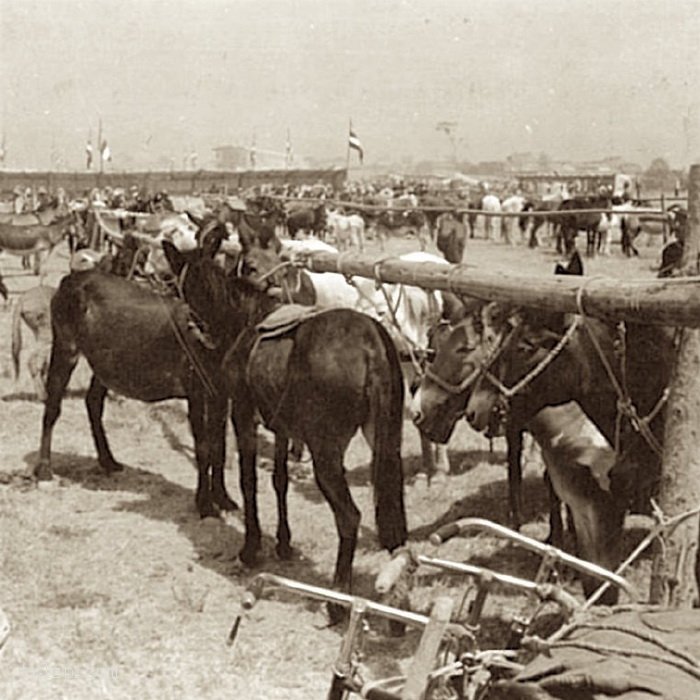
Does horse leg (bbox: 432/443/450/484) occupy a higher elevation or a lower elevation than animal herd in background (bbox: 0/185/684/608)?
lower

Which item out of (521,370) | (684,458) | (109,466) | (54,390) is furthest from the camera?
(109,466)

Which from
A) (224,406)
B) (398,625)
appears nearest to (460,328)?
(398,625)

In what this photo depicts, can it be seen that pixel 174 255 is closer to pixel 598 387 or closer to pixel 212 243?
pixel 212 243

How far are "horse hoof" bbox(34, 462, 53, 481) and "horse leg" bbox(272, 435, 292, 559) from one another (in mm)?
2984

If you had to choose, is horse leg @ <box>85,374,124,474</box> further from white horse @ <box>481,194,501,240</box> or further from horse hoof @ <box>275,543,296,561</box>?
white horse @ <box>481,194,501,240</box>

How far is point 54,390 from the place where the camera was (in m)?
9.80

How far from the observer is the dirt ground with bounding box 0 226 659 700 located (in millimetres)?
5812

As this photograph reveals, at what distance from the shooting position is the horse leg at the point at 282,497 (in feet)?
24.6

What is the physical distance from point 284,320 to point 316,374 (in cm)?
61

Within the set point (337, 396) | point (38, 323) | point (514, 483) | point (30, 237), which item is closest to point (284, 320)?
point (337, 396)

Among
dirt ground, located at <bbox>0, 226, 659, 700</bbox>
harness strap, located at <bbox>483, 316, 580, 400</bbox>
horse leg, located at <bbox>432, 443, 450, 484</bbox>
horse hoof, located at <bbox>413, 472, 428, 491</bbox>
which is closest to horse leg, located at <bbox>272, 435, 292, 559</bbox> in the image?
dirt ground, located at <bbox>0, 226, 659, 700</bbox>

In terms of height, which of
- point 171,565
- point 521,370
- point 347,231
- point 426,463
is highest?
point 347,231

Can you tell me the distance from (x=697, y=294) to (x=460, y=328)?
2148 millimetres

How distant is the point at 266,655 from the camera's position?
599 cm
